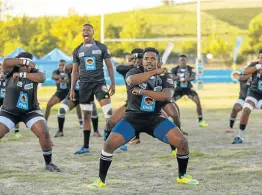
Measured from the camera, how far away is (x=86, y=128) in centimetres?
1168

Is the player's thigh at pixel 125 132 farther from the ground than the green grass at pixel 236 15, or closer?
closer

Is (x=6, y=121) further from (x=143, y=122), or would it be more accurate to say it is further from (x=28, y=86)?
(x=143, y=122)

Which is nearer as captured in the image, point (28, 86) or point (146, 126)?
point (146, 126)

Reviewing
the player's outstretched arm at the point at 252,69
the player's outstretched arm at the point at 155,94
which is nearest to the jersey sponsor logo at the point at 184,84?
the player's outstretched arm at the point at 252,69

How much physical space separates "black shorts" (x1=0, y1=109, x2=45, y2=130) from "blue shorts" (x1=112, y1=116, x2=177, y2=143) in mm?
1610

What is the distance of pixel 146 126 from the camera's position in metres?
8.48

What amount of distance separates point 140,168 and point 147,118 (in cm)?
175

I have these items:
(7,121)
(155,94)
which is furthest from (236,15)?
(155,94)

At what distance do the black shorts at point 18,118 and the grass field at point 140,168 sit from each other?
79 cm

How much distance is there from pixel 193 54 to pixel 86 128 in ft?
295

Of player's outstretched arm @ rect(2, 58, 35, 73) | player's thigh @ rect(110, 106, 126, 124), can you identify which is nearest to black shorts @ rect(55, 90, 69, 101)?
player's thigh @ rect(110, 106, 126, 124)

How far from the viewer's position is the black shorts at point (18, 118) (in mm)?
9375

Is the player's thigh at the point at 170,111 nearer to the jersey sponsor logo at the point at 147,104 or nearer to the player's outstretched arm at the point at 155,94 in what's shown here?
the jersey sponsor logo at the point at 147,104

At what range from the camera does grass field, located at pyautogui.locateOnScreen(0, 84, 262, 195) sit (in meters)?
8.38
